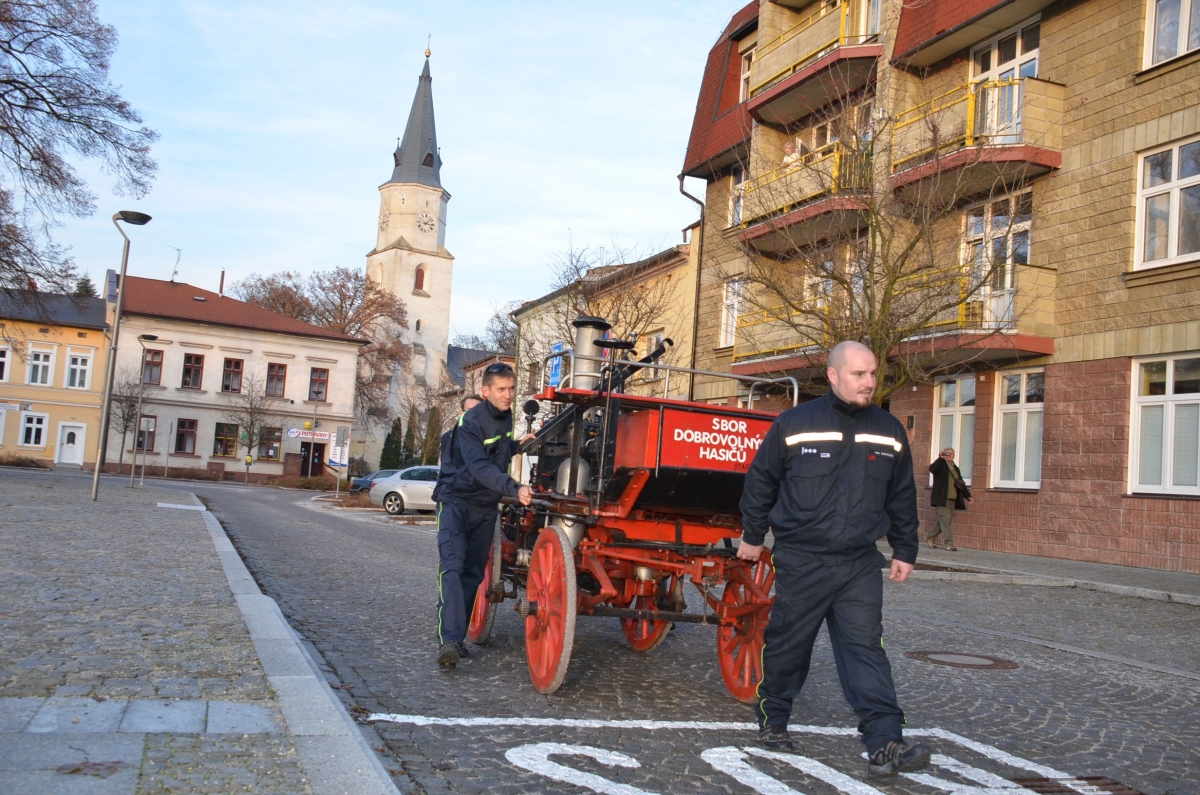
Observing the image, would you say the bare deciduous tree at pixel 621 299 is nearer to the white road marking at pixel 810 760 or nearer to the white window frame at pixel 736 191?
the white window frame at pixel 736 191

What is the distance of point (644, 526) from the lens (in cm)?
625

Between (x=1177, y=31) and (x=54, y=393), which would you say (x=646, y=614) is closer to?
(x=1177, y=31)

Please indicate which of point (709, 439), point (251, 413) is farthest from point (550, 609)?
point (251, 413)

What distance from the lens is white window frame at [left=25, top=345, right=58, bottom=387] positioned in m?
62.3

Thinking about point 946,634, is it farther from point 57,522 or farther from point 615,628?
point 57,522

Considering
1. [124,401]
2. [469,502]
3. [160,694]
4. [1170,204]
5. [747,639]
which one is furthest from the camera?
[124,401]

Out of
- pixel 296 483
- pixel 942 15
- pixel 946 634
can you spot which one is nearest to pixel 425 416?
pixel 296 483

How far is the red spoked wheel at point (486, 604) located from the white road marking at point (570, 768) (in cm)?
227

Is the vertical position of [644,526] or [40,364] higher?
[40,364]

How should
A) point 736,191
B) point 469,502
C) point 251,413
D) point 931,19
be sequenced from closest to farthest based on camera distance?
point 469,502 → point 931,19 → point 736,191 → point 251,413

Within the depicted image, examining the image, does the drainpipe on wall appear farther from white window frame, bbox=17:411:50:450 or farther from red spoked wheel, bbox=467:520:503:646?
white window frame, bbox=17:411:50:450

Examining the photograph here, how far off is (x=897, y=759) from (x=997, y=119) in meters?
16.4

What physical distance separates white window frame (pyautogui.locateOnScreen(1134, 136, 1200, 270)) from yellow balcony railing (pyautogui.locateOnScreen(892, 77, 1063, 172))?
198cm

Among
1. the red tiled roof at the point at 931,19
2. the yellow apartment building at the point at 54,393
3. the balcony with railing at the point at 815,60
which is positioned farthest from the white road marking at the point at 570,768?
the yellow apartment building at the point at 54,393
